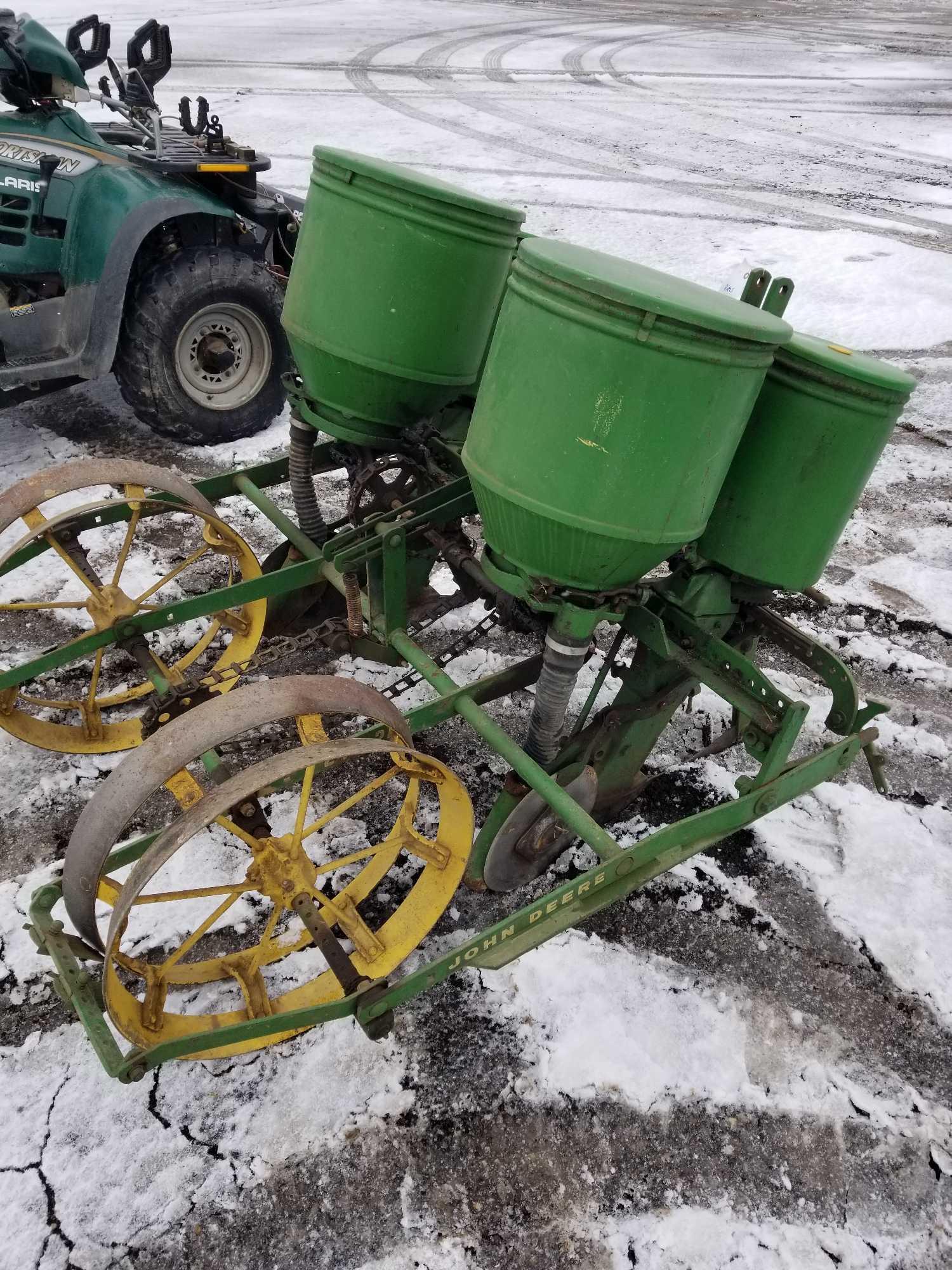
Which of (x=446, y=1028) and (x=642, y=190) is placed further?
(x=642, y=190)

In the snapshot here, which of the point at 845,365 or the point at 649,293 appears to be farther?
the point at 845,365

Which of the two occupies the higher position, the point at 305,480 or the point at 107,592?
the point at 305,480

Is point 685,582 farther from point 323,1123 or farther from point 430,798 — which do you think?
point 323,1123

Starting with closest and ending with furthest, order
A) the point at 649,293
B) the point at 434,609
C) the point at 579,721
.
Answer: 1. the point at 649,293
2. the point at 579,721
3. the point at 434,609

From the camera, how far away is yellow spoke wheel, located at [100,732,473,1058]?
75.7 inches

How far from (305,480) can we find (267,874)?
1431mm

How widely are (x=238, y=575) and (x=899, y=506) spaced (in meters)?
3.43

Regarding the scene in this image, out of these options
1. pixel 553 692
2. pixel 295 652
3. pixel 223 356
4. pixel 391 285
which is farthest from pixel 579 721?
pixel 223 356

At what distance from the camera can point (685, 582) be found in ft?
8.19

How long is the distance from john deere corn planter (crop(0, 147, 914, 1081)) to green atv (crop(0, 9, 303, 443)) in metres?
1.55

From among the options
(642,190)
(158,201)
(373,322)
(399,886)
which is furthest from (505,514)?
(642,190)

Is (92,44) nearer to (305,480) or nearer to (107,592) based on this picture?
(305,480)

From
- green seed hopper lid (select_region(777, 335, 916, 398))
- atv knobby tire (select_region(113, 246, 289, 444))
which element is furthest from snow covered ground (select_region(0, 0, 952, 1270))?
green seed hopper lid (select_region(777, 335, 916, 398))

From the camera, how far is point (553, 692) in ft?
7.89
